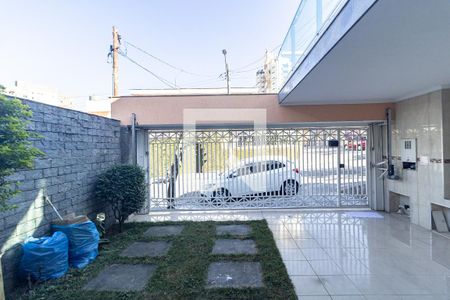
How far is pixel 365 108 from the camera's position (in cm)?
609

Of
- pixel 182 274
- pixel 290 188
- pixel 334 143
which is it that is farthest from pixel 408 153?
pixel 182 274

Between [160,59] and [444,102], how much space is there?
11.4 m

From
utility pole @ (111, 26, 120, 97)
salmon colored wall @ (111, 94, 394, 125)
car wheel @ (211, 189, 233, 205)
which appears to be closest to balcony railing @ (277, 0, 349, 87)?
salmon colored wall @ (111, 94, 394, 125)

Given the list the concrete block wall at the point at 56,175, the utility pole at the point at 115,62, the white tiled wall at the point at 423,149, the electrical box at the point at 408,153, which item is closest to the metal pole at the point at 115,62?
the utility pole at the point at 115,62

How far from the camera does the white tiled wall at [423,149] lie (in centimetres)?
474

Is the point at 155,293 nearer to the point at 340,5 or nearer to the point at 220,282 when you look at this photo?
the point at 220,282

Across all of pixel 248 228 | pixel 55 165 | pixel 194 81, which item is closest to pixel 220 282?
pixel 248 228

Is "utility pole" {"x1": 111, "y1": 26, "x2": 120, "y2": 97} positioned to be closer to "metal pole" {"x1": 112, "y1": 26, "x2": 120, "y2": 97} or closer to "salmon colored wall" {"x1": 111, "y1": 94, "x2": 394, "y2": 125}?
"metal pole" {"x1": 112, "y1": 26, "x2": 120, "y2": 97}

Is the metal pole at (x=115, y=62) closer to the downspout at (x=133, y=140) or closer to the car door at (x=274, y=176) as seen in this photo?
the downspout at (x=133, y=140)

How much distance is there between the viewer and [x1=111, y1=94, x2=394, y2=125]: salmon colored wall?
19.9 feet

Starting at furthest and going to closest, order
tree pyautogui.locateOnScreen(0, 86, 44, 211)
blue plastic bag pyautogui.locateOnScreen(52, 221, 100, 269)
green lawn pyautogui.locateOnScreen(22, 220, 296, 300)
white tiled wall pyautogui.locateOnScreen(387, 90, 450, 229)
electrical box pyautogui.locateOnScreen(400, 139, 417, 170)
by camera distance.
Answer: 1. electrical box pyautogui.locateOnScreen(400, 139, 417, 170)
2. white tiled wall pyautogui.locateOnScreen(387, 90, 450, 229)
3. blue plastic bag pyautogui.locateOnScreen(52, 221, 100, 269)
4. green lawn pyautogui.locateOnScreen(22, 220, 296, 300)
5. tree pyautogui.locateOnScreen(0, 86, 44, 211)

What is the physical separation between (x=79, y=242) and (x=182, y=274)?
151 cm

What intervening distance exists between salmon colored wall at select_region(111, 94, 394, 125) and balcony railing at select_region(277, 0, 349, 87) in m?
0.95

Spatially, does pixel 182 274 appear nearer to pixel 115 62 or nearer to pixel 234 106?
pixel 234 106
